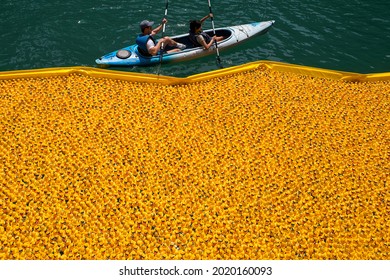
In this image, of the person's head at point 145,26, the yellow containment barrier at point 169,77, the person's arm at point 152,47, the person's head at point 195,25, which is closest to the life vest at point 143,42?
the person's arm at point 152,47

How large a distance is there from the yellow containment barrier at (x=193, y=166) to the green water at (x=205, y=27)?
2.18 metres

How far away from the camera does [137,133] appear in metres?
9.10

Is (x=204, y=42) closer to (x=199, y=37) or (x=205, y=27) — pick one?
(x=199, y=37)

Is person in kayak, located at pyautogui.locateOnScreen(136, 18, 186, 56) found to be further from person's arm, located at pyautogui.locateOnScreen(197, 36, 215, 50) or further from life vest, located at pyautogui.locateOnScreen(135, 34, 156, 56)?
person's arm, located at pyautogui.locateOnScreen(197, 36, 215, 50)

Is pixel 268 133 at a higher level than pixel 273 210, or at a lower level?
higher

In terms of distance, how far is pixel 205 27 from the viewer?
14.5 meters

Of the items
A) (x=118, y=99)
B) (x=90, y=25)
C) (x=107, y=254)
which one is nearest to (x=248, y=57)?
(x=118, y=99)

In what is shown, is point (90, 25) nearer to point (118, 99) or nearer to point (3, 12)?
point (3, 12)

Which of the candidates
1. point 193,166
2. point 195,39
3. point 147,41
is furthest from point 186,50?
point 193,166

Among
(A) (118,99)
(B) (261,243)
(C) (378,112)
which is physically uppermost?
(A) (118,99)

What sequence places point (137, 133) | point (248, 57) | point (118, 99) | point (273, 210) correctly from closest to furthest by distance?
point (273, 210) < point (137, 133) < point (118, 99) < point (248, 57)

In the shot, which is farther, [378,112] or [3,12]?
[3,12]

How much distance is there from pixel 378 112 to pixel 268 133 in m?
4.21

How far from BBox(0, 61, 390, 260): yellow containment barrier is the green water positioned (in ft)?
7.16
